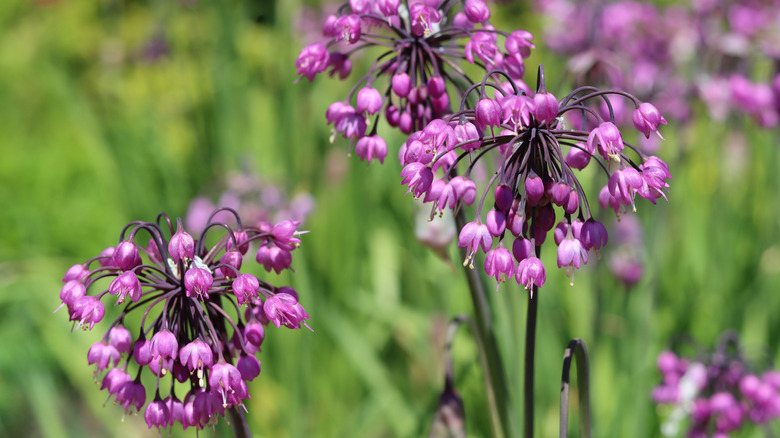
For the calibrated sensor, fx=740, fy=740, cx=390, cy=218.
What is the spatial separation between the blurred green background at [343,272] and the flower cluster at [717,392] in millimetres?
364

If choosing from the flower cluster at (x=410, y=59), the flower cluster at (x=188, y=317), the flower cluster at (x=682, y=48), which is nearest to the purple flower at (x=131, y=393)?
the flower cluster at (x=188, y=317)

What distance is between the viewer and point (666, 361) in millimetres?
2678

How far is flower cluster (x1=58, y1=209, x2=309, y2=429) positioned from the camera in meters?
1.56

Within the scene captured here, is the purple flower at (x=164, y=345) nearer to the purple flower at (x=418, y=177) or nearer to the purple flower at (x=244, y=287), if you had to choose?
the purple flower at (x=244, y=287)

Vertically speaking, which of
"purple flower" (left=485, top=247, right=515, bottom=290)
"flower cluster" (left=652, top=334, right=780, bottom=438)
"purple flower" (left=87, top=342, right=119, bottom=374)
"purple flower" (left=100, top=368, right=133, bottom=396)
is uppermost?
"purple flower" (left=485, top=247, right=515, bottom=290)

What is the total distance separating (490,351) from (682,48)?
309 centimetres

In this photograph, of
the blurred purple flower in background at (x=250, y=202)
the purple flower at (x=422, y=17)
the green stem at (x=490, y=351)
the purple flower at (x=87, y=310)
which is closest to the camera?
the purple flower at (x=87, y=310)

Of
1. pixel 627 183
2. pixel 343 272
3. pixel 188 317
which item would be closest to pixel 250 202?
pixel 343 272

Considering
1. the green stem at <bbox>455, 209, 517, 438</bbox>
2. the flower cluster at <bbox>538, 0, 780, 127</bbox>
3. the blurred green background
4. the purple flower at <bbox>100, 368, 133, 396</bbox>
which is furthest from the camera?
the flower cluster at <bbox>538, 0, 780, 127</bbox>

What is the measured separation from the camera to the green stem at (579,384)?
1.73 m

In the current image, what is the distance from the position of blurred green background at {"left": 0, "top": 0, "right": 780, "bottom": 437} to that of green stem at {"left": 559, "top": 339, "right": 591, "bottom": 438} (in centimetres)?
70

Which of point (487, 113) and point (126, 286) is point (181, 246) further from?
point (487, 113)

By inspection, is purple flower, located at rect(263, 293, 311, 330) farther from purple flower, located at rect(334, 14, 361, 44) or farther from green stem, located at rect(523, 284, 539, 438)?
purple flower, located at rect(334, 14, 361, 44)

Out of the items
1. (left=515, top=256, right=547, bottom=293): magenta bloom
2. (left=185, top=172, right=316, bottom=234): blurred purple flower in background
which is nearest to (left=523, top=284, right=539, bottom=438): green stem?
(left=515, top=256, right=547, bottom=293): magenta bloom
